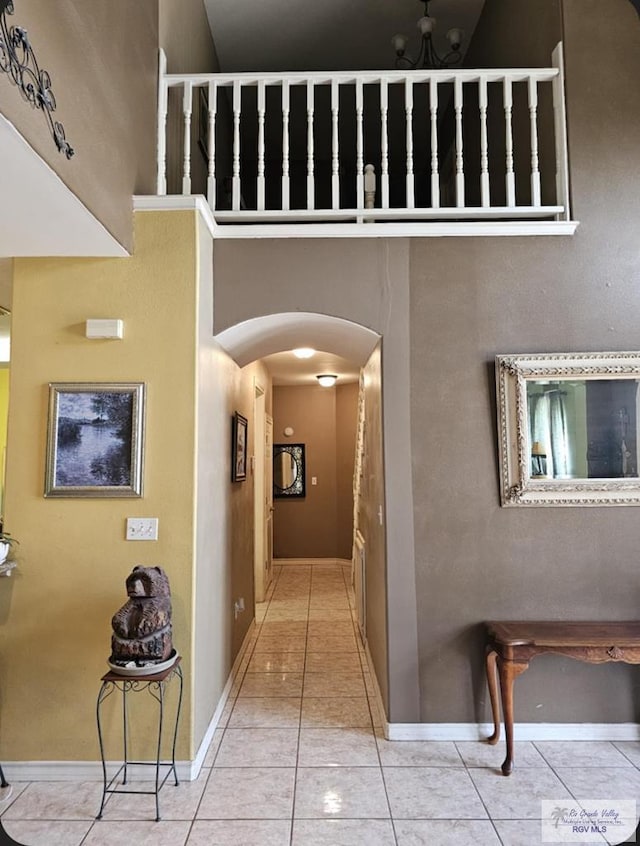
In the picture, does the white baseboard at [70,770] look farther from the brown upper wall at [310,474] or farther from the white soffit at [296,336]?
the brown upper wall at [310,474]

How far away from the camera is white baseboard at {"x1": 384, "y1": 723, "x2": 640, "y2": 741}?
2.78 m

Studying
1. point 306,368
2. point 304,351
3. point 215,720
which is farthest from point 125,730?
point 306,368

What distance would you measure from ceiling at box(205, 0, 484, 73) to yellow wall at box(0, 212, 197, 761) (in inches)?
108

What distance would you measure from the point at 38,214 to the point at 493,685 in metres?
3.03

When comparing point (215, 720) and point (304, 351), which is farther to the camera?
point (304, 351)

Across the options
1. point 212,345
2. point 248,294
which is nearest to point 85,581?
point 212,345

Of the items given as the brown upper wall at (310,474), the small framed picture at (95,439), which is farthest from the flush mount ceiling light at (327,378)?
the small framed picture at (95,439)

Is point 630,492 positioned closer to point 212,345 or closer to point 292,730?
point 292,730

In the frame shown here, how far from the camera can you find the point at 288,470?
25.9 ft

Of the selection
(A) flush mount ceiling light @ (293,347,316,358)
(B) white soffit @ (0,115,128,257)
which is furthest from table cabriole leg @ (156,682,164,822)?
(A) flush mount ceiling light @ (293,347,316,358)

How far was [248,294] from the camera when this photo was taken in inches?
117

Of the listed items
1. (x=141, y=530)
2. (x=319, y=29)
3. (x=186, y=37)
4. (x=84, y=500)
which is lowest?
(x=141, y=530)

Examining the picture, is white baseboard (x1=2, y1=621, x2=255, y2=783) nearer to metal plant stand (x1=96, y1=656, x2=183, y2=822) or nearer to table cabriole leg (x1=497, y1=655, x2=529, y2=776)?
metal plant stand (x1=96, y1=656, x2=183, y2=822)

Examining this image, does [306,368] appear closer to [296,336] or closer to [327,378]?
[327,378]
